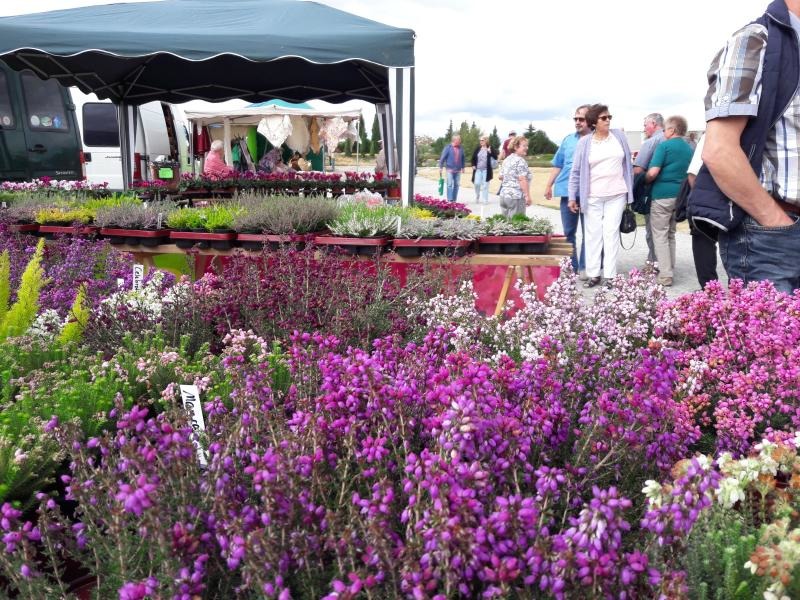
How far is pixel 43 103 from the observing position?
33.4 ft

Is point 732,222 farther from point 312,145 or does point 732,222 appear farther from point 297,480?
point 312,145

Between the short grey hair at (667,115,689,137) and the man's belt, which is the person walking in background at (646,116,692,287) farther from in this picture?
the man's belt

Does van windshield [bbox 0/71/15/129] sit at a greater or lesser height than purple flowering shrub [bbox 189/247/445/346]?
greater

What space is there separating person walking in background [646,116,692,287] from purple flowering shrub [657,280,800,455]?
5106 millimetres

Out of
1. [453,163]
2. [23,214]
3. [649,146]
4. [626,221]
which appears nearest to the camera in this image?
[23,214]

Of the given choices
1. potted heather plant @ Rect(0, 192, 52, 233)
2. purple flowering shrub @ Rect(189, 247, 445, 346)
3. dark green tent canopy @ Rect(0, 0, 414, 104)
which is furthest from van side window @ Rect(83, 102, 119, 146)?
purple flowering shrub @ Rect(189, 247, 445, 346)

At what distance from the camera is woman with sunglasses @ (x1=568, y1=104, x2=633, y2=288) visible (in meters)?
6.59

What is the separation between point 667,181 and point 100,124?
10.0 metres

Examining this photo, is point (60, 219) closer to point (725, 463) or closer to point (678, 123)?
point (725, 463)

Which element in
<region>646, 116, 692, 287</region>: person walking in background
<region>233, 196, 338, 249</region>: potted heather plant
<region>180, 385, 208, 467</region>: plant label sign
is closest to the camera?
<region>180, 385, 208, 467</region>: plant label sign

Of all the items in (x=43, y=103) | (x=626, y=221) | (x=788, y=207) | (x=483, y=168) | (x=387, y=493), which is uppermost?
(x=43, y=103)

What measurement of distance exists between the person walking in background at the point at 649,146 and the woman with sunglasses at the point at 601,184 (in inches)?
32.5

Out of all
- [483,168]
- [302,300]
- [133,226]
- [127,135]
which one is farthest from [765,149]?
[483,168]

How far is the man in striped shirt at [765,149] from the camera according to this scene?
220 cm
